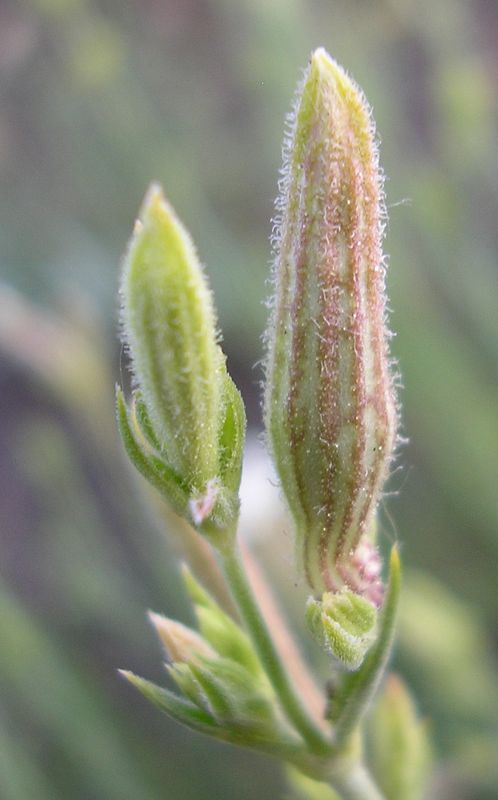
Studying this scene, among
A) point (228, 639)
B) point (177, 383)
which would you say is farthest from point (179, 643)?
point (177, 383)

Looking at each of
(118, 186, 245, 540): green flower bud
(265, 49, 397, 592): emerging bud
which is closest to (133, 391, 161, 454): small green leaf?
(118, 186, 245, 540): green flower bud

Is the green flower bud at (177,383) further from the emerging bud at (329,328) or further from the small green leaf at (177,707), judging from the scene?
the small green leaf at (177,707)

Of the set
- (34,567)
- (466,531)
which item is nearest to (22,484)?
(34,567)

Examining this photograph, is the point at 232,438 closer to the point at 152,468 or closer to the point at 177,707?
the point at 152,468

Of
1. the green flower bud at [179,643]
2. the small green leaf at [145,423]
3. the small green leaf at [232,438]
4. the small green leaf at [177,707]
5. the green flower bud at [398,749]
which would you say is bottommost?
the green flower bud at [398,749]

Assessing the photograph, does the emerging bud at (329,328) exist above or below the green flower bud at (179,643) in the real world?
above

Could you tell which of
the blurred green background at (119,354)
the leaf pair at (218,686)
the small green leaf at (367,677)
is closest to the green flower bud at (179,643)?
the leaf pair at (218,686)
